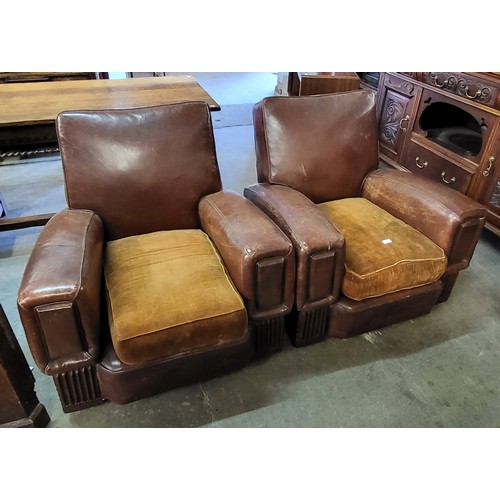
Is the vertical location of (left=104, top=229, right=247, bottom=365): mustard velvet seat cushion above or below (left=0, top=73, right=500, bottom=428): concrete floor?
above

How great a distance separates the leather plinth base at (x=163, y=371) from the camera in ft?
4.46

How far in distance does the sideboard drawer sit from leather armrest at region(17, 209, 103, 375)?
214cm

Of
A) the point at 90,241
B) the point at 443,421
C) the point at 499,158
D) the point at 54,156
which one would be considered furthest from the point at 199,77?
the point at 443,421

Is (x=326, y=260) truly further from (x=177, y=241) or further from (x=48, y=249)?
(x=48, y=249)

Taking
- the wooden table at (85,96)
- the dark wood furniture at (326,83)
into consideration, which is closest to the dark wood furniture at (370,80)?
the dark wood furniture at (326,83)

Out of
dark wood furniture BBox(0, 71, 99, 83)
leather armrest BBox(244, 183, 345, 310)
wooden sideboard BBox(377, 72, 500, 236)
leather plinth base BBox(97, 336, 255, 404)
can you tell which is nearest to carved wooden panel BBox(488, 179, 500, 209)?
wooden sideboard BBox(377, 72, 500, 236)

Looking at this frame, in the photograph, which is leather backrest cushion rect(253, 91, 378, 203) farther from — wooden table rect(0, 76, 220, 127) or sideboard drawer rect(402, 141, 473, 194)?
sideboard drawer rect(402, 141, 473, 194)

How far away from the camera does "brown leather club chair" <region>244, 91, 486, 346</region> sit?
159cm

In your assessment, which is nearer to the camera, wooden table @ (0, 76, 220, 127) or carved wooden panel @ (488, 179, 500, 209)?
wooden table @ (0, 76, 220, 127)

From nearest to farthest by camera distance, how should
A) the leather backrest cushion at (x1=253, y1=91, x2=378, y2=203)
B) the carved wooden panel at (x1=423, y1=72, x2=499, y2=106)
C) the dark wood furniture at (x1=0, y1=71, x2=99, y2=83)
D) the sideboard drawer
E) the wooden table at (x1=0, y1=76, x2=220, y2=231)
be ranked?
the leather backrest cushion at (x1=253, y1=91, x2=378, y2=203)
the wooden table at (x1=0, y1=76, x2=220, y2=231)
the carved wooden panel at (x1=423, y1=72, x2=499, y2=106)
the sideboard drawer
the dark wood furniture at (x1=0, y1=71, x2=99, y2=83)

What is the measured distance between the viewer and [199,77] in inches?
249

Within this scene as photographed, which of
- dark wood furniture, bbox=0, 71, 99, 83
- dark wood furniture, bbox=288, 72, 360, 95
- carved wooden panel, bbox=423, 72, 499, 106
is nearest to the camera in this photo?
carved wooden panel, bbox=423, 72, 499, 106

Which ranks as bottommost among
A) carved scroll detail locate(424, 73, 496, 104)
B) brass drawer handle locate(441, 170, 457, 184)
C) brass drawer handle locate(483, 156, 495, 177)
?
brass drawer handle locate(441, 170, 457, 184)

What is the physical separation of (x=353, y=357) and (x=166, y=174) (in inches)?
42.8
